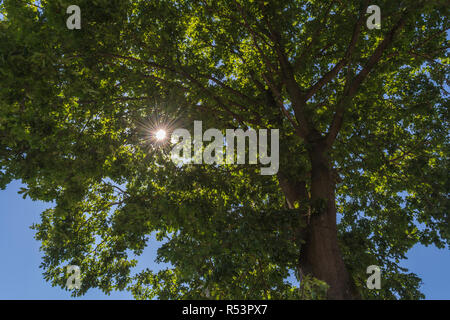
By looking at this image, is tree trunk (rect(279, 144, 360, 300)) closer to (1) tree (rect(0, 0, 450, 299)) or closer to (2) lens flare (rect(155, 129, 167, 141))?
(1) tree (rect(0, 0, 450, 299))

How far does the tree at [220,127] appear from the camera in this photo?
5.87 meters

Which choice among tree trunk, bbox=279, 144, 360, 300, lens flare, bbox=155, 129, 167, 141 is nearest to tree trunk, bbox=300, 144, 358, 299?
tree trunk, bbox=279, 144, 360, 300

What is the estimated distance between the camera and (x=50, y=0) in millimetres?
5508

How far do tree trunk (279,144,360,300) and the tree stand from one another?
0.03 m

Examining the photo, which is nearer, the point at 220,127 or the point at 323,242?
the point at 323,242

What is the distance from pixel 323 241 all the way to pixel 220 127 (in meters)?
5.40

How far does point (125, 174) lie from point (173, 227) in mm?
3177

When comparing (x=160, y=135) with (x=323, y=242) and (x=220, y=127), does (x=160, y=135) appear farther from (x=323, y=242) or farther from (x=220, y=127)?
(x=323, y=242)

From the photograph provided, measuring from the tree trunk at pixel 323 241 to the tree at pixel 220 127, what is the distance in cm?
3

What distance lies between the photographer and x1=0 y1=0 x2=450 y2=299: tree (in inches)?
231

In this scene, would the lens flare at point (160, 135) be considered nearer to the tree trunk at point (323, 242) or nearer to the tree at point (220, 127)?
the tree at point (220, 127)

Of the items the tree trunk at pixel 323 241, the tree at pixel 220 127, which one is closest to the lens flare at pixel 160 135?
the tree at pixel 220 127

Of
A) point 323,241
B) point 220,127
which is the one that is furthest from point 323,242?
point 220,127

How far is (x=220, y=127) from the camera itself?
Answer: 9539 millimetres
